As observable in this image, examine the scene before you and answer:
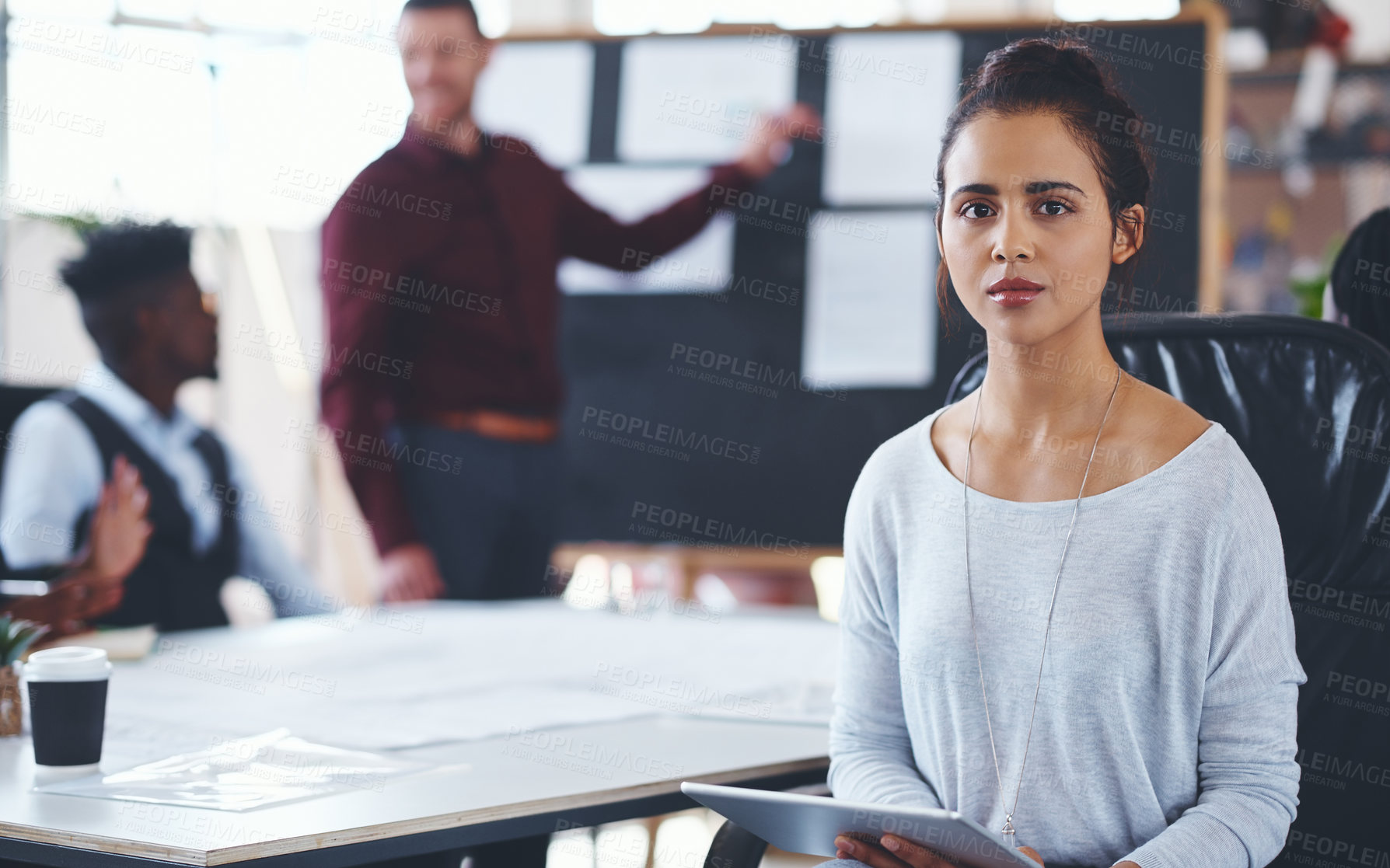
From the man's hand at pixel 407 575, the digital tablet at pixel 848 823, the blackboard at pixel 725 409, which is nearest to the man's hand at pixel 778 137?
the blackboard at pixel 725 409

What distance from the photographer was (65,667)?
1172 millimetres

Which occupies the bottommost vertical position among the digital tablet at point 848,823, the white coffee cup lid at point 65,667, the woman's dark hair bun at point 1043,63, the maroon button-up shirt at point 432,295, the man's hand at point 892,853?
the man's hand at point 892,853

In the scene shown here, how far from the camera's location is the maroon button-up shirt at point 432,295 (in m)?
2.83

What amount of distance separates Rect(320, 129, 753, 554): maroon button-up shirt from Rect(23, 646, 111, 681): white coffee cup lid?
156cm

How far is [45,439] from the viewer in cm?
226

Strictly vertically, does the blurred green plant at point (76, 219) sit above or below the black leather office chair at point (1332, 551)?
above

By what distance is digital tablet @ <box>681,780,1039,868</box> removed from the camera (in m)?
0.93

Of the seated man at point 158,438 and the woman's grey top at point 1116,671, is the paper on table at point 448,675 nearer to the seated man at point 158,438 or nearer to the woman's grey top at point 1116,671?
the woman's grey top at point 1116,671

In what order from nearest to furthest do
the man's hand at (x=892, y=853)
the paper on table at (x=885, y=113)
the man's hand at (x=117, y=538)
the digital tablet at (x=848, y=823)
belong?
the digital tablet at (x=848, y=823)
the man's hand at (x=892, y=853)
the man's hand at (x=117, y=538)
the paper on table at (x=885, y=113)

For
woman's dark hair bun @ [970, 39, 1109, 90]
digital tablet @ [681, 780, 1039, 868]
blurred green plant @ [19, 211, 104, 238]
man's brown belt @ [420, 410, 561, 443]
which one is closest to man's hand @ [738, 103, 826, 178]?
man's brown belt @ [420, 410, 561, 443]

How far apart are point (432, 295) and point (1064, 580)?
213 cm

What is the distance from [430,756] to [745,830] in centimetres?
35

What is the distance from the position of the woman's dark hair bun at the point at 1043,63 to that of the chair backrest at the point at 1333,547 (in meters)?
0.34

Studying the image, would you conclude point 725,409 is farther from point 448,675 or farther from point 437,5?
point 448,675
